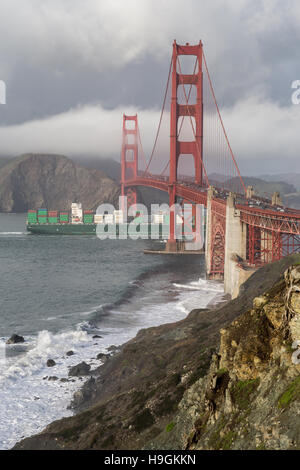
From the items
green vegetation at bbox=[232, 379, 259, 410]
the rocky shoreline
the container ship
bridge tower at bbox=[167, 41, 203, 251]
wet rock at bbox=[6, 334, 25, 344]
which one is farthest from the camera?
the container ship

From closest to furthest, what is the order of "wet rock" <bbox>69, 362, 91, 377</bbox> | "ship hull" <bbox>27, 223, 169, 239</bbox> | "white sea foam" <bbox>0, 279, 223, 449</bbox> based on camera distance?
"white sea foam" <bbox>0, 279, 223, 449</bbox>
"wet rock" <bbox>69, 362, 91, 377</bbox>
"ship hull" <bbox>27, 223, 169, 239</bbox>

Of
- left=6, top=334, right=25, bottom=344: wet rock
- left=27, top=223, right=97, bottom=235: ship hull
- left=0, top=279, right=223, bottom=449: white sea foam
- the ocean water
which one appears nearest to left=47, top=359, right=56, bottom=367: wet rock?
the ocean water

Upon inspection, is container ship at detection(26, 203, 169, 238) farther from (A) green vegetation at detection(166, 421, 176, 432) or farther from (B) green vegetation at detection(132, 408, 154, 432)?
(A) green vegetation at detection(166, 421, 176, 432)

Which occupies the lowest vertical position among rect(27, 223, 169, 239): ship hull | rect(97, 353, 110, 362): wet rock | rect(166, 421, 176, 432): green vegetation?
rect(97, 353, 110, 362): wet rock

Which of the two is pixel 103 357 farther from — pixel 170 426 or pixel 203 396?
pixel 203 396

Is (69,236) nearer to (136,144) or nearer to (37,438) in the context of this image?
(136,144)

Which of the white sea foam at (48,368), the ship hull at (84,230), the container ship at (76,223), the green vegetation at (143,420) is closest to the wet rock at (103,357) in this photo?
the white sea foam at (48,368)
